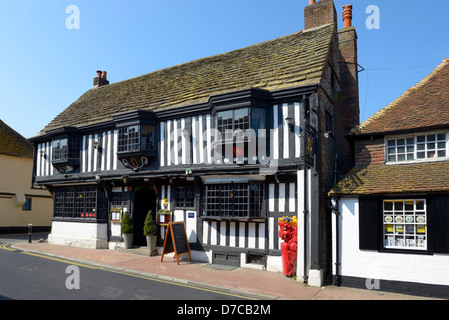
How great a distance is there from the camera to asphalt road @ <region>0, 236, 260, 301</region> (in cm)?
776

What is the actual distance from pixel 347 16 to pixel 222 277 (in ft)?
A: 39.4

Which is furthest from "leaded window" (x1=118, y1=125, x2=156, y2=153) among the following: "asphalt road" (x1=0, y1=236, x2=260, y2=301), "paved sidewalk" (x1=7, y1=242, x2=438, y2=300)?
"asphalt road" (x1=0, y1=236, x2=260, y2=301)

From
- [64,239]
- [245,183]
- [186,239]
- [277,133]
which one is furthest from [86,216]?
[277,133]

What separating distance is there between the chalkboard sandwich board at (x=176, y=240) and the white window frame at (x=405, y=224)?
674 centimetres

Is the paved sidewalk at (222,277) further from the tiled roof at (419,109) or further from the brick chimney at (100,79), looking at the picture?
the brick chimney at (100,79)

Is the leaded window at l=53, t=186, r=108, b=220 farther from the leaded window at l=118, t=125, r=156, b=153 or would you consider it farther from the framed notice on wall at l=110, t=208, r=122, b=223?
the leaded window at l=118, t=125, r=156, b=153

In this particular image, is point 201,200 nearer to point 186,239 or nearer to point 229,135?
point 186,239

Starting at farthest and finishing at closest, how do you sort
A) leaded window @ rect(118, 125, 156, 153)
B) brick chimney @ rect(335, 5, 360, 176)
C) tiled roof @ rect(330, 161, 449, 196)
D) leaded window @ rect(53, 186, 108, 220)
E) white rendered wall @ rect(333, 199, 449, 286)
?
leaded window @ rect(53, 186, 108, 220)
leaded window @ rect(118, 125, 156, 153)
brick chimney @ rect(335, 5, 360, 176)
tiled roof @ rect(330, 161, 449, 196)
white rendered wall @ rect(333, 199, 449, 286)

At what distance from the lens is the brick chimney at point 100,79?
21.9m

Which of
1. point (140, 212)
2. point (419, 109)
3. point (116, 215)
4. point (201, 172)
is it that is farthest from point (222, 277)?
point (419, 109)

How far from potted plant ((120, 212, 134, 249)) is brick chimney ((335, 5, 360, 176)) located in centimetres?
897

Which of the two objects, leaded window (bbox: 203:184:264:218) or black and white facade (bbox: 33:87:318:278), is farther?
leaded window (bbox: 203:184:264:218)

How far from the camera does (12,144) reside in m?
24.5

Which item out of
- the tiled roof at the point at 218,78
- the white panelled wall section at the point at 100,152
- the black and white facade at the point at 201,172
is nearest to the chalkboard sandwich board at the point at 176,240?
the black and white facade at the point at 201,172
